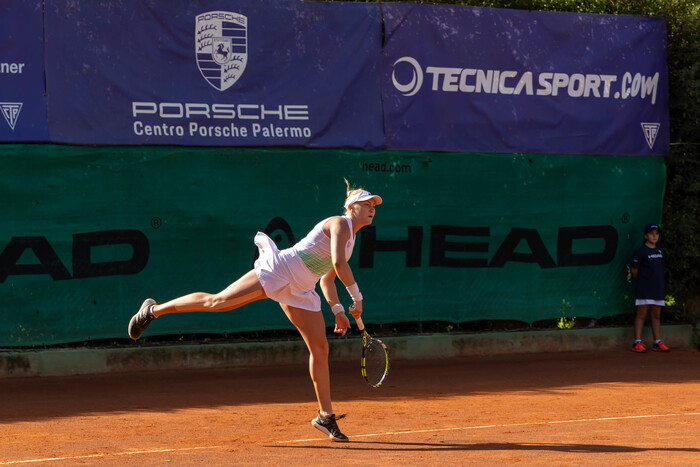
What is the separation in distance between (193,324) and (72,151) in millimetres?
2291

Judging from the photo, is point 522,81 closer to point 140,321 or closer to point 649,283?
point 649,283

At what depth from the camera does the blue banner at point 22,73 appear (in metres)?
9.88

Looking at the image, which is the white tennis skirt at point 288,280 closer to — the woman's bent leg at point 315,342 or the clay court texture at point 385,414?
the woman's bent leg at point 315,342

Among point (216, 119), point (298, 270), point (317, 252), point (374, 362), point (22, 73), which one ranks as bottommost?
point (374, 362)

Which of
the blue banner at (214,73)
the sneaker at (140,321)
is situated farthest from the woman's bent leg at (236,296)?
the blue banner at (214,73)

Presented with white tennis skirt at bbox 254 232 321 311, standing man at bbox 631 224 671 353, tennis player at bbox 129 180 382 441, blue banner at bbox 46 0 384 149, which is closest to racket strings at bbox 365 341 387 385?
tennis player at bbox 129 180 382 441

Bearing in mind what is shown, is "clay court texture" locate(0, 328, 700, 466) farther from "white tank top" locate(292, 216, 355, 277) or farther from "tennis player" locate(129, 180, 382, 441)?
"white tank top" locate(292, 216, 355, 277)

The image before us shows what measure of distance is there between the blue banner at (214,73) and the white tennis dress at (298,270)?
13.8 ft

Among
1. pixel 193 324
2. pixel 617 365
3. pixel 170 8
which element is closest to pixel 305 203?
pixel 193 324

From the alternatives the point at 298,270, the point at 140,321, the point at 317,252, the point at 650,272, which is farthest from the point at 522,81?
the point at 140,321

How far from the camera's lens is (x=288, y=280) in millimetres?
6734

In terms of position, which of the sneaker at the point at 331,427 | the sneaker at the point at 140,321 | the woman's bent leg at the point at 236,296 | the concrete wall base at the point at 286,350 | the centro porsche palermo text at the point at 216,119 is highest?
the centro porsche palermo text at the point at 216,119

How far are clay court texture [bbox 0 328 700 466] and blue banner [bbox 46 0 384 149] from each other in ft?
8.65

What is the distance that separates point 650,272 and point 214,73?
6.04 m
